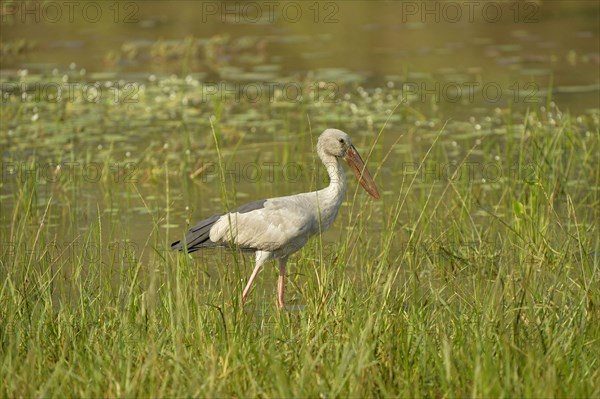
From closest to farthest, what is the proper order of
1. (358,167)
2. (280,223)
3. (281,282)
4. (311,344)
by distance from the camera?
(311,344)
(280,223)
(281,282)
(358,167)

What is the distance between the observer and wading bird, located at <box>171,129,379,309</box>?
636cm

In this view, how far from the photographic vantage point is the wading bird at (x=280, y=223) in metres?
6.36

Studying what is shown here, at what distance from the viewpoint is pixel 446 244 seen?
7.18 meters

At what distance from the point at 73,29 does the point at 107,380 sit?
15.1m

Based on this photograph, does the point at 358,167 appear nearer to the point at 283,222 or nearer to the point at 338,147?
the point at 338,147

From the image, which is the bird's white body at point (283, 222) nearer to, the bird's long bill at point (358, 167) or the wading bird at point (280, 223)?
the wading bird at point (280, 223)

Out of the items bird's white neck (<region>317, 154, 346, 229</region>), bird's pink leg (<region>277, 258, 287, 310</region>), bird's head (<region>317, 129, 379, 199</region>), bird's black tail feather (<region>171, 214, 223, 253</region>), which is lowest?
bird's pink leg (<region>277, 258, 287, 310</region>)

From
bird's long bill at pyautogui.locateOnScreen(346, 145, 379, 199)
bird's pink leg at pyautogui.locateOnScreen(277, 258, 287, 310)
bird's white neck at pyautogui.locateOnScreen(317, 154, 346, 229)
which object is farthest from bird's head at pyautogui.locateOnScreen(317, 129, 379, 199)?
bird's pink leg at pyautogui.locateOnScreen(277, 258, 287, 310)

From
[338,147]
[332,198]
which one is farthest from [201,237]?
[338,147]

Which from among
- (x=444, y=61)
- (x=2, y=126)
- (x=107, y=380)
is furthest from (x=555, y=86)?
(x=107, y=380)

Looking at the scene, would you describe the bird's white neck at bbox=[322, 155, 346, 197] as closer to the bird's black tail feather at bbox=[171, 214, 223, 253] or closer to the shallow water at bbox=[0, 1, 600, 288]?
the shallow water at bbox=[0, 1, 600, 288]

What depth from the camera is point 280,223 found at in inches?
251

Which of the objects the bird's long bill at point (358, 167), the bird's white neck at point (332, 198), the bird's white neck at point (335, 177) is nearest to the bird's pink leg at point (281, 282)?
the bird's white neck at point (332, 198)

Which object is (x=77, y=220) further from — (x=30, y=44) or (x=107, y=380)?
(x=30, y=44)
